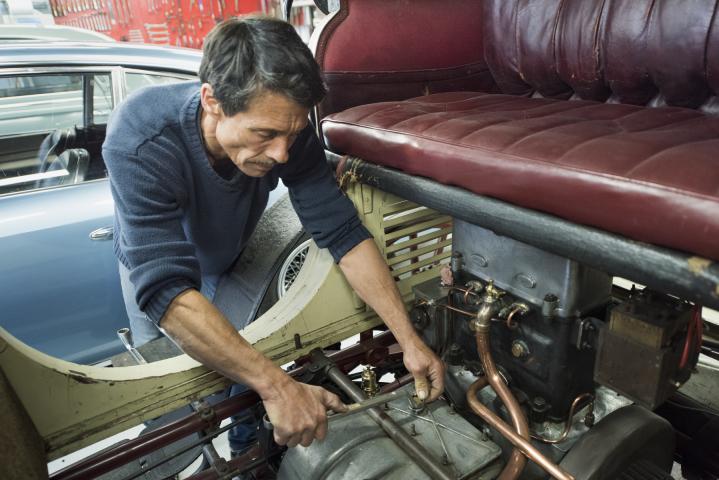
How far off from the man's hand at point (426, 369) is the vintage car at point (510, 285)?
5 cm

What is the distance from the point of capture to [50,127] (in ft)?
7.83

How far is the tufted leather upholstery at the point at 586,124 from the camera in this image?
0.69 m

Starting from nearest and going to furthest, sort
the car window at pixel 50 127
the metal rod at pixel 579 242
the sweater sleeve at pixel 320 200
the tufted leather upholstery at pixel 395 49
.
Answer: the metal rod at pixel 579 242, the sweater sleeve at pixel 320 200, the tufted leather upholstery at pixel 395 49, the car window at pixel 50 127

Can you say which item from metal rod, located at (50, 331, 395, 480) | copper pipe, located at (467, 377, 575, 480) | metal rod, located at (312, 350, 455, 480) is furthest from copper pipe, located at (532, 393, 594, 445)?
metal rod, located at (50, 331, 395, 480)

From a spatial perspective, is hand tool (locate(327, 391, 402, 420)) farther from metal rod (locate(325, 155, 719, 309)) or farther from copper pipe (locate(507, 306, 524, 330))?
metal rod (locate(325, 155, 719, 309))

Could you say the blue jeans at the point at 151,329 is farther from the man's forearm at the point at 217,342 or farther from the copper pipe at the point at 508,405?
the copper pipe at the point at 508,405

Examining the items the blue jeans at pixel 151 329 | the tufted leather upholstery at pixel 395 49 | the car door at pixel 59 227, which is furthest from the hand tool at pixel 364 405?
the car door at pixel 59 227

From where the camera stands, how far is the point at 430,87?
1.65 m

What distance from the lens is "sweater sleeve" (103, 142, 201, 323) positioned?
1021mm

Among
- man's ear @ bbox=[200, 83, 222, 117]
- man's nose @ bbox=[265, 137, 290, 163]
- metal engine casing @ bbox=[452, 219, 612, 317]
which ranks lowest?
metal engine casing @ bbox=[452, 219, 612, 317]

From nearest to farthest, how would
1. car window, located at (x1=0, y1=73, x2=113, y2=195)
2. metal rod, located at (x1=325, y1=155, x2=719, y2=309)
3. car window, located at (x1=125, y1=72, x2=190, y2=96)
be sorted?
metal rod, located at (x1=325, y1=155, x2=719, y2=309) < car window, located at (x1=0, y1=73, x2=113, y2=195) < car window, located at (x1=125, y1=72, x2=190, y2=96)

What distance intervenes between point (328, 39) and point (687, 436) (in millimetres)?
1447

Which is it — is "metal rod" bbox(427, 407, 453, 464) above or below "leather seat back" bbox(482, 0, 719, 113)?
below

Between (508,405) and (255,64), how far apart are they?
35.0 inches
